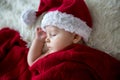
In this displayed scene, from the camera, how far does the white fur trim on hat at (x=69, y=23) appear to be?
1187mm

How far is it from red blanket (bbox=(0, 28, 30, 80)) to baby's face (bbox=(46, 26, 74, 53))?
191 millimetres

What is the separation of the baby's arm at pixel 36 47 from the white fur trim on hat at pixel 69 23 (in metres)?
0.13

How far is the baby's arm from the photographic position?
129 cm

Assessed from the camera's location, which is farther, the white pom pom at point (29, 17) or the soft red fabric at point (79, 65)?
the white pom pom at point (29, 17)

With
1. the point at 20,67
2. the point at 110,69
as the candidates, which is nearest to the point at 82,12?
the point at 110,69

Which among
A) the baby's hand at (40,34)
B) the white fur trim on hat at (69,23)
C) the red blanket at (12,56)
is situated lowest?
the red blanket at (12,56)

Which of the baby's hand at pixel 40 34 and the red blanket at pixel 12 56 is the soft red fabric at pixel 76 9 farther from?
the red blanket at pixel 12 56

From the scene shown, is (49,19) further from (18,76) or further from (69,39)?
(18,76)

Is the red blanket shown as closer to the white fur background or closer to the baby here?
the baby

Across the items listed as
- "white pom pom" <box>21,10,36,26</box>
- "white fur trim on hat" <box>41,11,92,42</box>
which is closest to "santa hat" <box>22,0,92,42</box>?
"white fur trim on hat" <box>41,11,92,42</box>

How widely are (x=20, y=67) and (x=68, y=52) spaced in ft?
0.95

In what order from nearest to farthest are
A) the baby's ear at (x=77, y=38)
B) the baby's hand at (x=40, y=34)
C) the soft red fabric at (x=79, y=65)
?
the soft red fabric at (x=79, y=65) < the baby's ear at (x=77, y=38) < the baby's hand at (x=40, y=34)

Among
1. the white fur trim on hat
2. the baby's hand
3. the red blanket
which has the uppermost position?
the white fur trim on hat

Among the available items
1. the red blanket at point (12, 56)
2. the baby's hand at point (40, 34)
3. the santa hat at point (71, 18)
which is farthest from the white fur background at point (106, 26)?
the red blanket at point (12, 56)
